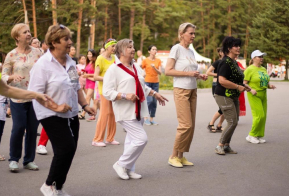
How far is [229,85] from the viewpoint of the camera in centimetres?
766

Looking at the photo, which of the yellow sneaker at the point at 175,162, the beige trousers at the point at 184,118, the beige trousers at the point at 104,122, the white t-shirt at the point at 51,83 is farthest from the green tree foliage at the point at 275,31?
the white t-shirt at the point at 51,83

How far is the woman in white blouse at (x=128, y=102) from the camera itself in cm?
614

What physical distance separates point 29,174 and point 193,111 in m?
2.56

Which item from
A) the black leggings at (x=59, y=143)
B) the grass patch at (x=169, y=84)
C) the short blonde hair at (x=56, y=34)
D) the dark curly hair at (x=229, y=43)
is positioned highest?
A: the short blonde hair at (x=56, y=34)

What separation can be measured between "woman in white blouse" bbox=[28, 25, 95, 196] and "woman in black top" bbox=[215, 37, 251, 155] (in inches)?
131

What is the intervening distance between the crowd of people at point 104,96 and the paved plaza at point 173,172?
26 centimetres

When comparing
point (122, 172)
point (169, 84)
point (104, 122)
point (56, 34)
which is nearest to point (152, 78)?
point (104, 122)

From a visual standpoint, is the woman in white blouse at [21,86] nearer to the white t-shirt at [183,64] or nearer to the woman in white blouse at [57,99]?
the woman in white blouse at [57,99]

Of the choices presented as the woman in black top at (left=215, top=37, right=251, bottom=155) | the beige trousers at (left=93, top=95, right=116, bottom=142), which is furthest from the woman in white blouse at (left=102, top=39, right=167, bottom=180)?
the beige trousers at (left=93, top=95, right=116, bottom=142)

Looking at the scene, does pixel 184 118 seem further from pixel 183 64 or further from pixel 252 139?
pixel 252 139

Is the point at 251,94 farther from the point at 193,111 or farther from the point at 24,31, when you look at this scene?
the point at 24,31

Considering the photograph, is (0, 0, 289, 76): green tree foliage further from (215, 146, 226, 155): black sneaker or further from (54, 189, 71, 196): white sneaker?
(54, 189, 71, 196): white sneaker

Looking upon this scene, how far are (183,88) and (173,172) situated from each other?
4.08 ft

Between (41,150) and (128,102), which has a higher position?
(128,102)
